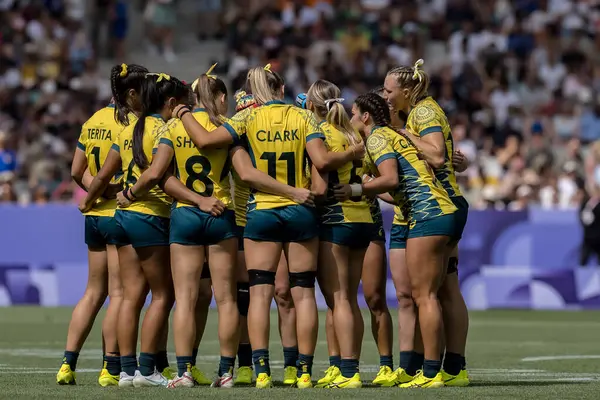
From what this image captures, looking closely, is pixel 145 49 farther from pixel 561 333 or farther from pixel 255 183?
pixel 255 183

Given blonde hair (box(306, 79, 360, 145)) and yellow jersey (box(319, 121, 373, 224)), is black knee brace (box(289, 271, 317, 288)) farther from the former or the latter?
blonde hair (box(306, 79, 360, 145))

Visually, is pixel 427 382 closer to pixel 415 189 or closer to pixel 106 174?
pixel 415 189

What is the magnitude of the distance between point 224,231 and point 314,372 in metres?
2.36

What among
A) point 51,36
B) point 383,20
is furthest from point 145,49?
point 383,20

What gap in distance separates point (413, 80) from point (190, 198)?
1.99 metres

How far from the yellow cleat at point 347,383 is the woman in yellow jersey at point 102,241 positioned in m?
1.71

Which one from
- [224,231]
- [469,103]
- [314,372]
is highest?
[469,103]

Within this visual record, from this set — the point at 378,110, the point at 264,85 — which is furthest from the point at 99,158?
the point at 378,110

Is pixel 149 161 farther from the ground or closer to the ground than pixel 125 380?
farther from the ground

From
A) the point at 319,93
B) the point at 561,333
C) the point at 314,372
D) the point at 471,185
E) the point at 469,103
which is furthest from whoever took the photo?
the point at 469,103

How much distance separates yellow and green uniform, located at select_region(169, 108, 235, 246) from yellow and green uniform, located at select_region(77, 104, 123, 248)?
2.42 ft

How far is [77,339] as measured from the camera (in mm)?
11203

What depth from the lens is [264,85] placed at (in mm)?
10656

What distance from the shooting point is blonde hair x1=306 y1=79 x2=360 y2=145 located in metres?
10.9
